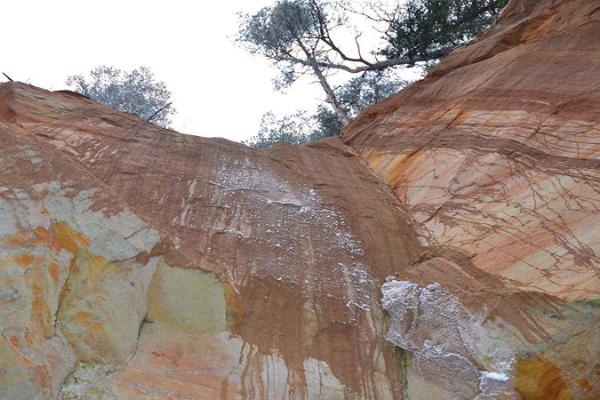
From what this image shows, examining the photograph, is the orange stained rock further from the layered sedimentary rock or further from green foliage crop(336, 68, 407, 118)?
green foliage crop(336, 68, 407, 118)

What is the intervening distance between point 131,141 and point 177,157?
1.62 feet

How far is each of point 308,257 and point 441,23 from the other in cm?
946

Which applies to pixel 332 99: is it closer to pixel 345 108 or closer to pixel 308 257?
pixel 345 108

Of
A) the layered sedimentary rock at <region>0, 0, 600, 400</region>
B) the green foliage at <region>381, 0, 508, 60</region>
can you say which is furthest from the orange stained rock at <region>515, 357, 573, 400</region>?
the green foliage at <region>381, 0, 508, 60</region>

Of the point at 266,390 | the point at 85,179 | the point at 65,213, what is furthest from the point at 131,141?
the point at 266,390

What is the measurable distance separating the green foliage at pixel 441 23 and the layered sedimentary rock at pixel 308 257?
262 inches

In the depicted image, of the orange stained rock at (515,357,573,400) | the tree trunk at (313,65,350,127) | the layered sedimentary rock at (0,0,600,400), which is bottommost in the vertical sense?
the orange stained rock at (515,357,573,400)

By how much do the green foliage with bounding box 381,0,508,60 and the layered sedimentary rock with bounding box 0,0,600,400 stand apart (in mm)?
6665

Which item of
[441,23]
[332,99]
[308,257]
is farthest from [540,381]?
[332,99]

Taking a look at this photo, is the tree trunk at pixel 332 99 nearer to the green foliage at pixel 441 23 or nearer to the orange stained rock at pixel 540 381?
the green foliage at pixel 441 23

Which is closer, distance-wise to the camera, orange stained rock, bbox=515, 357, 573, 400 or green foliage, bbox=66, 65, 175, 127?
orange stained rock, bbox=515, 357, 573, 400

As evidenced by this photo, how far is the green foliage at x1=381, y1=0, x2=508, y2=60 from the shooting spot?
1339 cm

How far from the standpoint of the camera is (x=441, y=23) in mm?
13430

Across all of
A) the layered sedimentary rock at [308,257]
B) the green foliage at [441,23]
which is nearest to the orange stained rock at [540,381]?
the layered sedimentary rock at [308,257]
